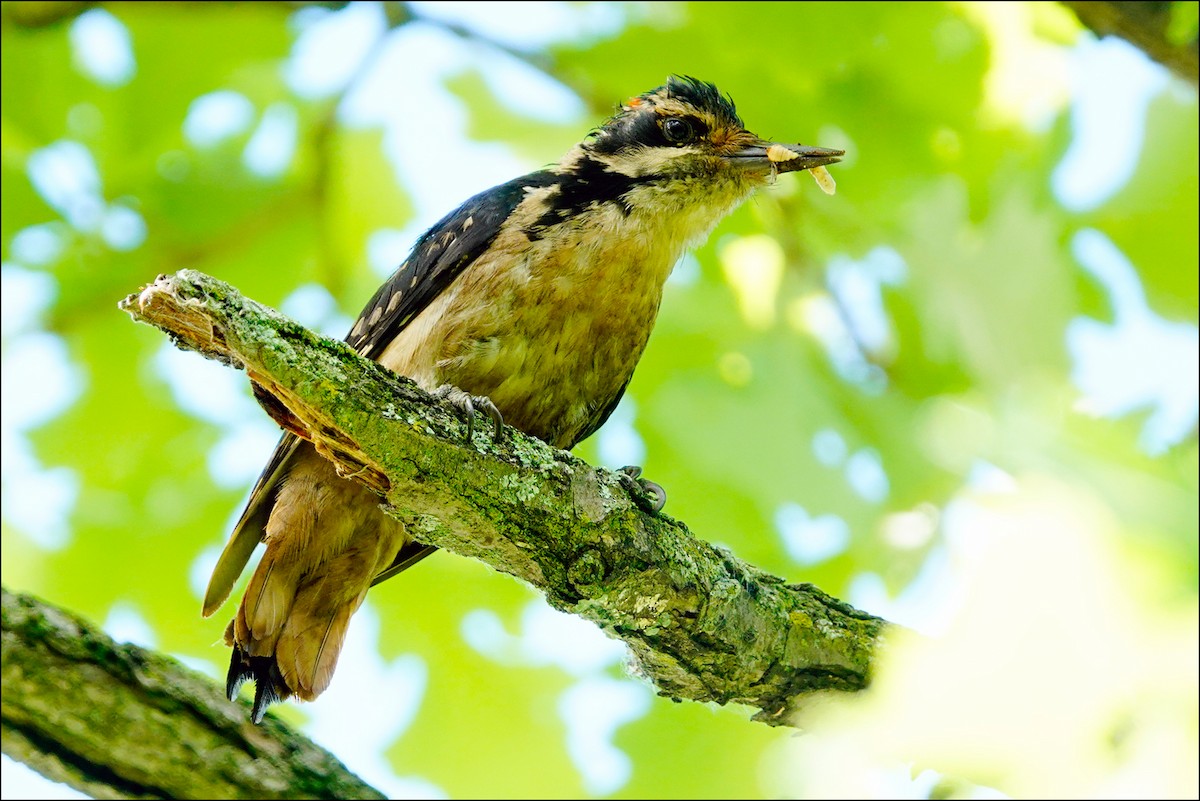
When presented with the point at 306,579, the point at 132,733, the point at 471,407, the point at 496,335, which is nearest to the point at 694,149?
the point at 496,335

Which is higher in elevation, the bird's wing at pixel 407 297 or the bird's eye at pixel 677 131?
the bird's eye at pixel 677 131

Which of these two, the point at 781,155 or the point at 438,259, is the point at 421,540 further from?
the point at 781,155

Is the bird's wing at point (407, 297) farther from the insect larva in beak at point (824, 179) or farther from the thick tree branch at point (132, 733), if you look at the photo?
the insect larva in beak at point (824, 179)

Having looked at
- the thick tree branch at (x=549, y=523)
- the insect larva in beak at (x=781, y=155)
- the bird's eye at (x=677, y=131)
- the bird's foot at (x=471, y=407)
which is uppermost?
the bird's eye at (x=677, y=131)

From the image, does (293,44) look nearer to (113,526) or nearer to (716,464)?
(113,526)

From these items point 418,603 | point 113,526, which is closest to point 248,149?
point 113,526

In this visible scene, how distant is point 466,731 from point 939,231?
9.68 ft

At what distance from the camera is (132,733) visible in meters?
3.90

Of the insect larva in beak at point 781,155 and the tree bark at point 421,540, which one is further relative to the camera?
the insect larva in beak at point 781,155

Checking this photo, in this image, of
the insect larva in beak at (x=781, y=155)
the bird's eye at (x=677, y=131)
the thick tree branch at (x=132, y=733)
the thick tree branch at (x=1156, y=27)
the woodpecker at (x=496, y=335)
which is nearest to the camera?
the thick tree branch at (x=132, y=733)

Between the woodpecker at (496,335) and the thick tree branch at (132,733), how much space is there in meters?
0.18

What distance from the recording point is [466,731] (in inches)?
210

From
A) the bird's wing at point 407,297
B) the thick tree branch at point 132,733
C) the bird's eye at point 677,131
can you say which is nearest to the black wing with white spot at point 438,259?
the bird's wing at point 407,297

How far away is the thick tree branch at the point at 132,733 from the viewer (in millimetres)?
3893
